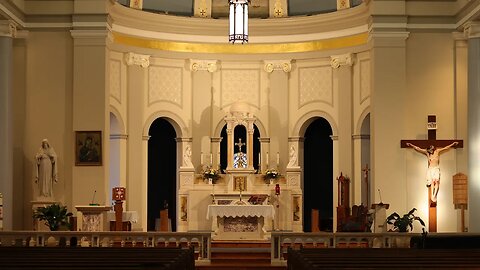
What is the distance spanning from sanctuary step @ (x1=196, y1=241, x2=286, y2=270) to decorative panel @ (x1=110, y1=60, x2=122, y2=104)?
500 cm

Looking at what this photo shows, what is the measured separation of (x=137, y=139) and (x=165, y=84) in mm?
1775

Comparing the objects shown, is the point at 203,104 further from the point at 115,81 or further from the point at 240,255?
the point at 240,255

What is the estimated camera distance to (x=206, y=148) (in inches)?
1030

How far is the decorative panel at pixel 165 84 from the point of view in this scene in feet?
83.6

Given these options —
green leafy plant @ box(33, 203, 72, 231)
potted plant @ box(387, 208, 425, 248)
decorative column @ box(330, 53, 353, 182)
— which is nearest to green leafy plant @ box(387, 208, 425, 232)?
potted plant @ box(387, 208, 425, 248)

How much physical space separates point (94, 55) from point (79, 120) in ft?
4.91

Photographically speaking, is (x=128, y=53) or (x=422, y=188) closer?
(x=422, y=188)

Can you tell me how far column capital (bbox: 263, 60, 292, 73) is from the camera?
26.0 m

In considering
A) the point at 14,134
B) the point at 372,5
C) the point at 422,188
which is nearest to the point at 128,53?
the point at 14,134

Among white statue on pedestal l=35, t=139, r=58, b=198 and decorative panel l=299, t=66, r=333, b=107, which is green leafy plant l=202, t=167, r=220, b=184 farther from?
white statue on pedestal l=35, t=139, r=58, b=198

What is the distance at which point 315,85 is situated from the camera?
25.8m

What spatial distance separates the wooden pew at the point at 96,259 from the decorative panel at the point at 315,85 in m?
12.5

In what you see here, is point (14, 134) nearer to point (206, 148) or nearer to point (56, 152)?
point (56, 152)

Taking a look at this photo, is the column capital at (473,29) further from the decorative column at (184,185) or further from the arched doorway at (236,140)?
the decorative column at (184,185)
